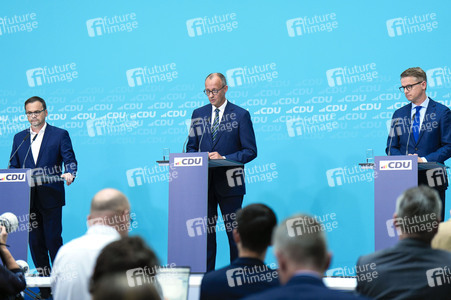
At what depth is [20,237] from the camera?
4934mm

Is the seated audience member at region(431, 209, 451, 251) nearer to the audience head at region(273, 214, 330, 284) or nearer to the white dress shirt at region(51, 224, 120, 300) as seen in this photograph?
the audience head at region(273, 214, 330, 284)

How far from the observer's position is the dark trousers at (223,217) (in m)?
4.95

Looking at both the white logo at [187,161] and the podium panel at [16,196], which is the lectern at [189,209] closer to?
the white logo at [187,161]

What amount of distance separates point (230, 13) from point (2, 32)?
2.83m

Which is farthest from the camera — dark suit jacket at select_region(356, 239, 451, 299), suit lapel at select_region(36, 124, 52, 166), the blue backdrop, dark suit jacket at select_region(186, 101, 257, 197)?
the blue backdrop

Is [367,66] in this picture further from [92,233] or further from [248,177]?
[92,233]

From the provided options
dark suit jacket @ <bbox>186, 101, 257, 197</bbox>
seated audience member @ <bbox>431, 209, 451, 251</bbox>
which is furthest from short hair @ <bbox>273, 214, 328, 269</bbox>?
dark suit jacket @ <bbox>186, 101, 257, 197</bbox>

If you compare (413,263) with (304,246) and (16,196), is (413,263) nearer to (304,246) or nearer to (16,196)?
(304,246)

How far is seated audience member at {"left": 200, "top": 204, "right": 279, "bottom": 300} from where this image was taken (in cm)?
249

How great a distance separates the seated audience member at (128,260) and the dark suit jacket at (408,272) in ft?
3.33

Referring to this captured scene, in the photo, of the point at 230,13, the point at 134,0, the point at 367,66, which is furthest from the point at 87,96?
the point at 367,66

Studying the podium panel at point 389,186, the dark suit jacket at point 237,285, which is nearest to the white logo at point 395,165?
the podium panel at point 389,186

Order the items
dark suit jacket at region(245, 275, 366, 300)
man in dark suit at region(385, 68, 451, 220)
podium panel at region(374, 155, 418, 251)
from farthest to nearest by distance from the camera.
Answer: man in dark suit at region(385, 68, 451, 220)
podium panel at region(374, 155, 418, 251)
dark suit jacket at region(245, 275, 366, 300)

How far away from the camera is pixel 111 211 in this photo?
9.12 feet
